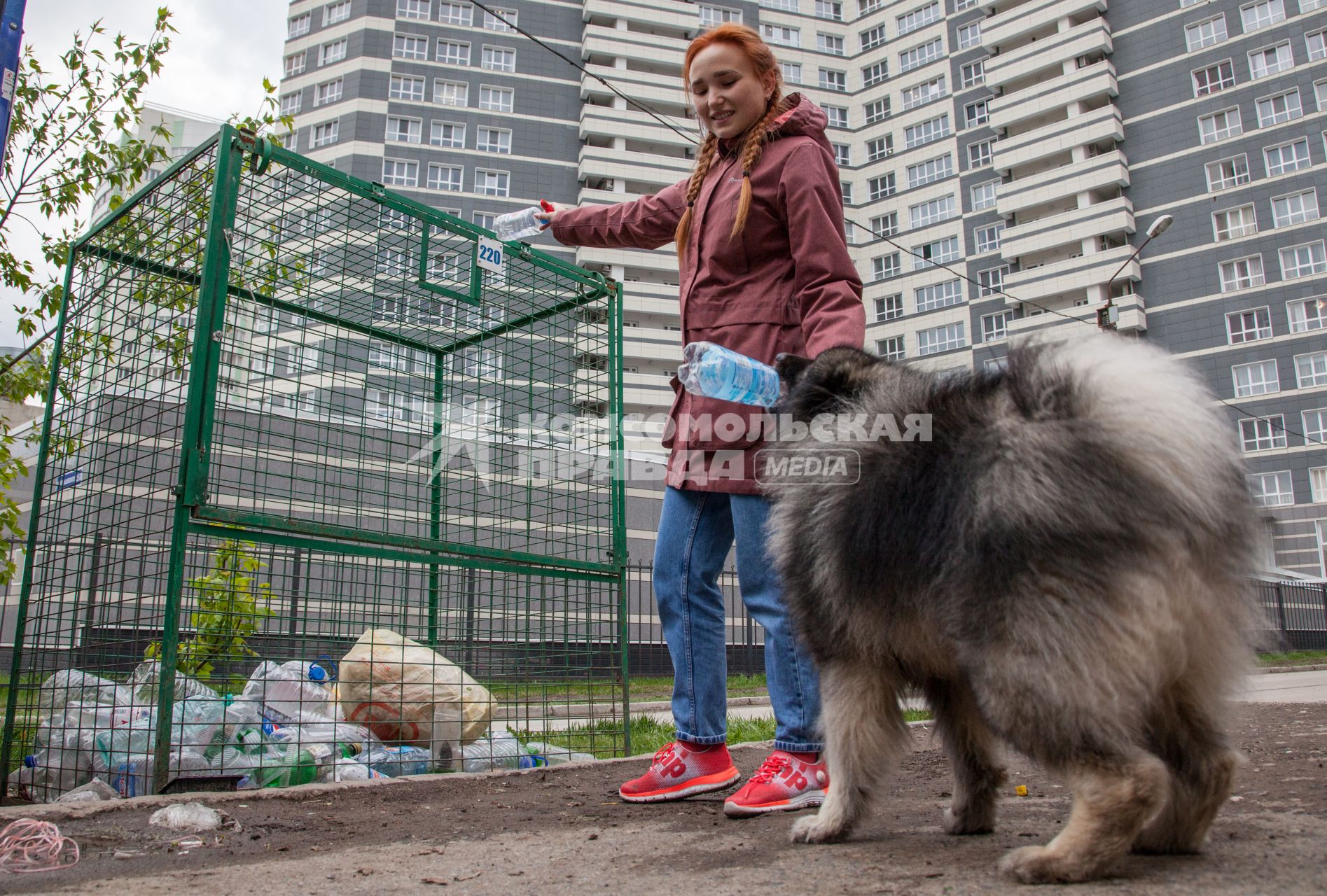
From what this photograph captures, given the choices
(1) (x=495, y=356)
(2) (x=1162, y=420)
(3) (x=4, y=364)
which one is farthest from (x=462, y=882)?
(3) (x=4, y=364)

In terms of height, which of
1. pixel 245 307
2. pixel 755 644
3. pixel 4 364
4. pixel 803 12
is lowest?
pixel 755 644

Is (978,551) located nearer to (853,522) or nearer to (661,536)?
(853,522)

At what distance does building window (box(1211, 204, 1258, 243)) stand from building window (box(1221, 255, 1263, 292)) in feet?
3.17

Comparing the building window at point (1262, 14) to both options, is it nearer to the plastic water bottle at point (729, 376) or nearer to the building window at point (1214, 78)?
the building window at point (1214, 78)

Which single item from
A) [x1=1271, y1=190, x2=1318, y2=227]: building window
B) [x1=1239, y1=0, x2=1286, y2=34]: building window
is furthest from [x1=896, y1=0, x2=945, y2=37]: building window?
[x1=1271, y1=190, x2=1318, y2=227]: building window

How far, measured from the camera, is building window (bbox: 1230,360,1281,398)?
3203cm

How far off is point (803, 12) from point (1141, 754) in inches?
1985

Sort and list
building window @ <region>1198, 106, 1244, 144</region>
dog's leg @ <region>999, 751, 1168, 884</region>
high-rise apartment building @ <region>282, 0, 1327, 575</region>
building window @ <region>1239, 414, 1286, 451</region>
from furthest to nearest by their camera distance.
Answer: building window @ <region>1198, 106, 1244, 144</region>, high-rise apartment building @ <region>282, 0, 1327, 575</region>, building window @ <region>1239, 414, 1286, 451</region>, dog's leg @ <region>999, 751, 1168, 884</region>

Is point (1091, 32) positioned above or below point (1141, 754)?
above

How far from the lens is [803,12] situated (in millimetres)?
45812

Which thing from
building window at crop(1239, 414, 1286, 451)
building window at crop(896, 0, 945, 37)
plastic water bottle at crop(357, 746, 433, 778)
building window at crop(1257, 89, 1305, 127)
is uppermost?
building window at crop(896, 0, 945, 37)

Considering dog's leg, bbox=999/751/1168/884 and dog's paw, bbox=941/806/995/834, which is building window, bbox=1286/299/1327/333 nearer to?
dog's paw, bbox=941/806/995/834

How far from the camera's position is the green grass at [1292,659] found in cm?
1526

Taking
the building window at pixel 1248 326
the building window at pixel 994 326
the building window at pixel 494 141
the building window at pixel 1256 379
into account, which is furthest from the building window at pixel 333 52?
the building window at pixel 1256 379
